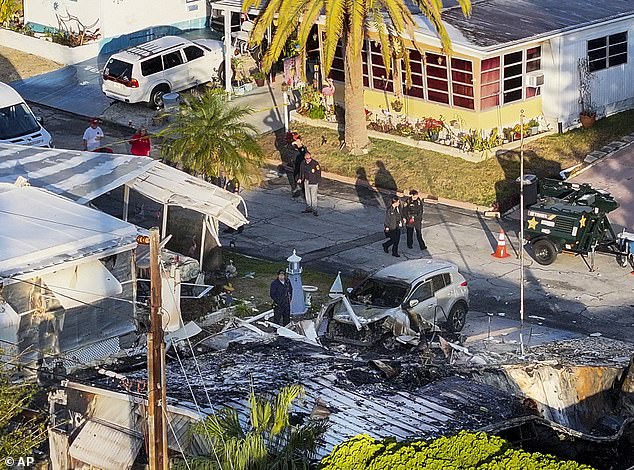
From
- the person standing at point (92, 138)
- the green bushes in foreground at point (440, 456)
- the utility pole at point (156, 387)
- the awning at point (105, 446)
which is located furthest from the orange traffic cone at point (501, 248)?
the utility pole at point (156, 387)

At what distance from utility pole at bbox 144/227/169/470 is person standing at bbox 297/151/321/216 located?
14452 mm

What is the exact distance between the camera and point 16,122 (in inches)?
1176

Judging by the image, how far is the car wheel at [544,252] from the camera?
2509 centimetres

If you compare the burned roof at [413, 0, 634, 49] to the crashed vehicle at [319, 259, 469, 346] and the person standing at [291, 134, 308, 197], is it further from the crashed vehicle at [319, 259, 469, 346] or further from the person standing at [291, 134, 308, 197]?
the crashed vehicle at [319, 259, 469, 346]

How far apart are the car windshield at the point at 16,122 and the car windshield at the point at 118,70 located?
5.54m

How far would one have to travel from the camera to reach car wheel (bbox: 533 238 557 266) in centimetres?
2509

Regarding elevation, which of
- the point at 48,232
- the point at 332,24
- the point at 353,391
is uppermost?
the point at 332,24

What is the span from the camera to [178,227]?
80.1 ft

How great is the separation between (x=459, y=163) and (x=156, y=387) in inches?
708

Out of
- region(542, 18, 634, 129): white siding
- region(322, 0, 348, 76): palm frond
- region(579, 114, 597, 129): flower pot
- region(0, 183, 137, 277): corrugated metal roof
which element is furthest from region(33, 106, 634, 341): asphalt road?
region(0, 183, 137, 277): corrugated metal roof

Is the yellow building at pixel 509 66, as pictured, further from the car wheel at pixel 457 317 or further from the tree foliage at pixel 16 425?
the tree foliage at pixel 16 425

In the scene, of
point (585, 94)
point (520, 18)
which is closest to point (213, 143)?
point (520, 18)

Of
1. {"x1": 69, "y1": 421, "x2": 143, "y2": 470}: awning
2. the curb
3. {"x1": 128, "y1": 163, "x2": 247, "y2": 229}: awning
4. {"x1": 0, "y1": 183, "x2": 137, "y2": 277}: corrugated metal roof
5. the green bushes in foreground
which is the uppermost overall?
the green bushes in foreground

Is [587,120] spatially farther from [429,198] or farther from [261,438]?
[261,438]
